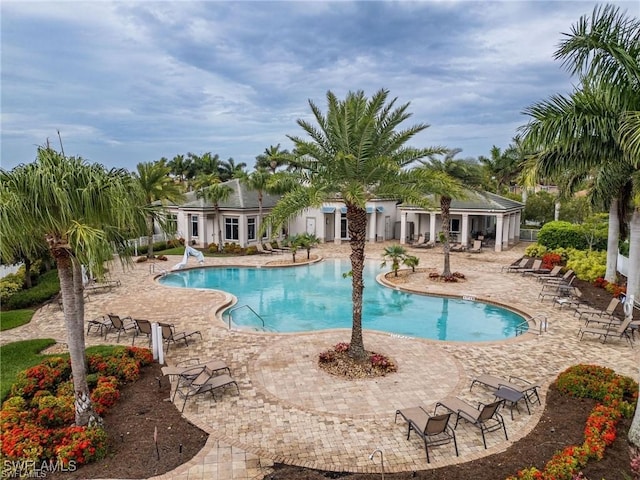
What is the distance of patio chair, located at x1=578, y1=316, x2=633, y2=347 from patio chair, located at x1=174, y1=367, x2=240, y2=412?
11947 millimetres

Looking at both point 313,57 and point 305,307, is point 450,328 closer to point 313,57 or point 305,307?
point 305,307

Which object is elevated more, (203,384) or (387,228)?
(387,228)

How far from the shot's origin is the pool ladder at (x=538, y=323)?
49.7 feet

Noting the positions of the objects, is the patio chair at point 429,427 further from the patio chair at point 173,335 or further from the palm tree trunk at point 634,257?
the palm tree trunk at point 634,257

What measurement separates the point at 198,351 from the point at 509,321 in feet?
41.9

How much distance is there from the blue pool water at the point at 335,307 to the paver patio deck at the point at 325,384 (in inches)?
60.0

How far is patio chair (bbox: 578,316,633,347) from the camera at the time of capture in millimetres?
13742

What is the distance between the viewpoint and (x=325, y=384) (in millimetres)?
10812

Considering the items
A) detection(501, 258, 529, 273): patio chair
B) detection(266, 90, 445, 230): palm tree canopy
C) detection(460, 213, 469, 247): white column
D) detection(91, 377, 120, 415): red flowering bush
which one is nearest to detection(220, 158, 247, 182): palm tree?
detection(460, 213, 469, 247): white column

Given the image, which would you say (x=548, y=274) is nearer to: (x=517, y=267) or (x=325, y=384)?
(x=517, y=267)

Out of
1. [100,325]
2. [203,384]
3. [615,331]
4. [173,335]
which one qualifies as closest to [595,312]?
[615,331]

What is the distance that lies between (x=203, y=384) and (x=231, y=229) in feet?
89.1

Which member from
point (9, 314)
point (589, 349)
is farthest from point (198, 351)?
point (589, 349)

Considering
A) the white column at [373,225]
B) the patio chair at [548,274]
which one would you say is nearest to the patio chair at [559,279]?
the patio chair at [548,274]
